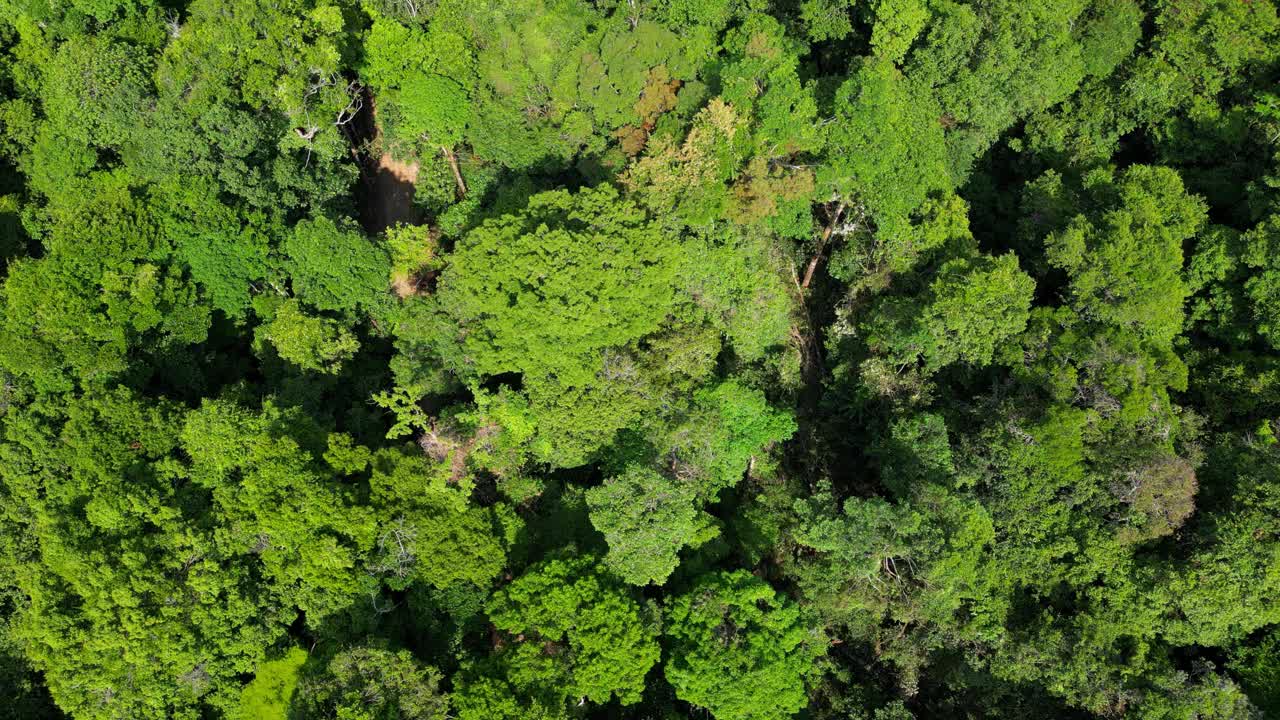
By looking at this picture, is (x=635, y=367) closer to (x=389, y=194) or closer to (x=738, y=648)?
(x=738, y=648)

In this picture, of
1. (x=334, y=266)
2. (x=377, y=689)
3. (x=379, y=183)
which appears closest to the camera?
(x=377, y=689)

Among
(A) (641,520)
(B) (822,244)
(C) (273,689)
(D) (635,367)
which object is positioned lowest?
(C) (273,689)

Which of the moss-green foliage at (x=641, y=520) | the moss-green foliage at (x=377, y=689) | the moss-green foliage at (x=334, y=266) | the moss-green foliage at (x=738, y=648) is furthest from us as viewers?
the moss-green foliage at (x=334, y=266)

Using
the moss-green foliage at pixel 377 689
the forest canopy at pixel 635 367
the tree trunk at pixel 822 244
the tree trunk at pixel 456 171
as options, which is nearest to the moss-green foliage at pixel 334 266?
the forest canopy at pixel 635 367

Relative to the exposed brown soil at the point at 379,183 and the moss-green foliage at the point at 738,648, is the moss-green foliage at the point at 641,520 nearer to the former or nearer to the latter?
the moss-green foliage at the point at 738,648

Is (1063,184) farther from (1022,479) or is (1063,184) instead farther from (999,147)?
(1022,479)

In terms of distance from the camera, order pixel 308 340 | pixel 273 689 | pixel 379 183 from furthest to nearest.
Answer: pixel 379 183
pixel 308 340
pixel 273 689

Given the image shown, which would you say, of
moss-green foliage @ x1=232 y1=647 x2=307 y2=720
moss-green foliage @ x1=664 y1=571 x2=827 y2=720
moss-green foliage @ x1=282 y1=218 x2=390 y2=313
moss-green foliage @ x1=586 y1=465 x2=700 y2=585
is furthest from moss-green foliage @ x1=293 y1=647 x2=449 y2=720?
moss-green foliage @ x1=282 y1=218 x2=390 y2=313

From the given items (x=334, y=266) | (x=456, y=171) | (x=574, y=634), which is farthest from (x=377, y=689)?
(x=456, y=171)

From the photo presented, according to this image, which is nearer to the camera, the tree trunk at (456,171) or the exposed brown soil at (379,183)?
the tree trunk at (456,171)
